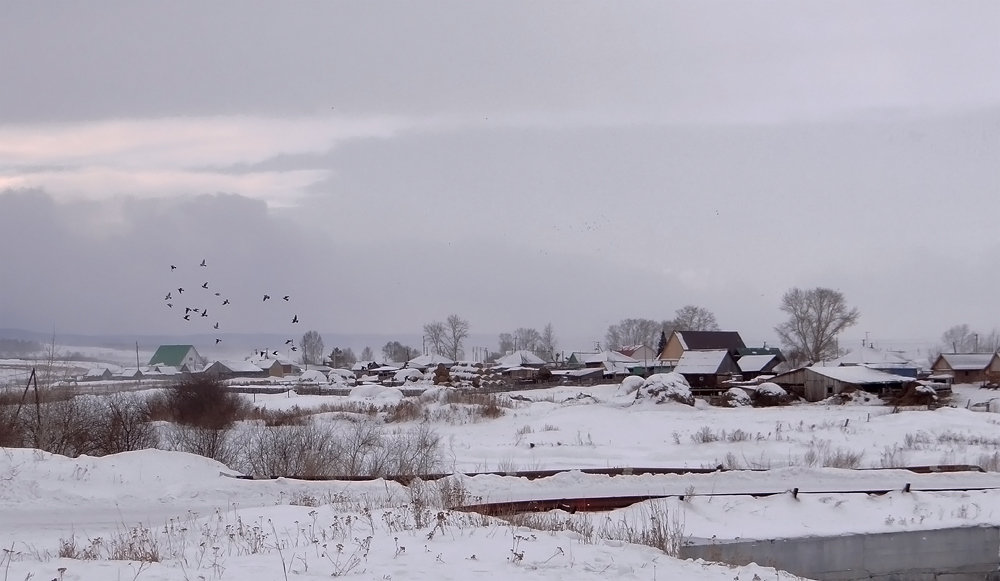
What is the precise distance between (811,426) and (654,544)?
1214 inches

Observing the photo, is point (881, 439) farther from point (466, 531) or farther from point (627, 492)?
point (466, 531)

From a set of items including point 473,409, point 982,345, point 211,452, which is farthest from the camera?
point 982,345

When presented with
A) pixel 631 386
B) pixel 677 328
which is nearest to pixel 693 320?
pixel 677 328

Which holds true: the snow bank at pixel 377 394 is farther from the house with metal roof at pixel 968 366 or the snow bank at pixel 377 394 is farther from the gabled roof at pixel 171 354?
the house with metal roof at pixel 968 366

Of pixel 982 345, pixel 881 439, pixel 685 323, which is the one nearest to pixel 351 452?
pixel 881 439

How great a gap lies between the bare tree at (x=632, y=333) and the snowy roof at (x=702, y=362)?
99.5 meters

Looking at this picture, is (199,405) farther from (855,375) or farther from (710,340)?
(710,340)

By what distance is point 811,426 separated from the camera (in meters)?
38.8

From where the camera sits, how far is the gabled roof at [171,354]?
10644cm

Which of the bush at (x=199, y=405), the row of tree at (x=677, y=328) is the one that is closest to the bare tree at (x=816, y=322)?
the row of tree at (x=677, y=328)

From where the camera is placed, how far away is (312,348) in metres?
161

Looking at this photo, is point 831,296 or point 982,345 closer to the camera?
point 831,296

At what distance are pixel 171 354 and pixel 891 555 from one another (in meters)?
106

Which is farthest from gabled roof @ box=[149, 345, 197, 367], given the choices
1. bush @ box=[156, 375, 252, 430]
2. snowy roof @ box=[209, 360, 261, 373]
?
bush @ box=[156, 375, 252, 430]
